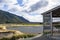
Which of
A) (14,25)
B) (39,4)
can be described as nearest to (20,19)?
(14,25)

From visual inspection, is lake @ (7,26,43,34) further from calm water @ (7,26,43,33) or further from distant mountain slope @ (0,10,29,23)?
distant mountain slope @ (0,10,29,23)

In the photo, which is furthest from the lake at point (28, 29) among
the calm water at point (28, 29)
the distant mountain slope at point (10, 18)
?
the distant mountain slope at point (10, 18)

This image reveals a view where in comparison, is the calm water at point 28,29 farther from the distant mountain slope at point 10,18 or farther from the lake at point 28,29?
the distant mountain slope at point 10,18

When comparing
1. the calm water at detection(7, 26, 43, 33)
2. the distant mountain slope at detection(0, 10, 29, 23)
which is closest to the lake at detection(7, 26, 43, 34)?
the calm water at detection(7, 26, 43, 33)

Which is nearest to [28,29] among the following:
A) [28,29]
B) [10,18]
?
[28,29]

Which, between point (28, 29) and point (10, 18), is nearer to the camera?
point (28, 29)

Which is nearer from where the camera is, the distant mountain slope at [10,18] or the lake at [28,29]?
the lake at [28,29]

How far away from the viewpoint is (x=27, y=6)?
74.9ft

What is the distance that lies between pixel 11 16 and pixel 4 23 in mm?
2713

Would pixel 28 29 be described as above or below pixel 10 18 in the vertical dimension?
below

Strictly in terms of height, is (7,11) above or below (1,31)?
above

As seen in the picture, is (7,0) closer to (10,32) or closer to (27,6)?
(27,6)

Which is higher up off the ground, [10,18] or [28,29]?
[10,18]

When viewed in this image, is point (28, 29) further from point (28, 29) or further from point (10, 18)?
point (10, 18)
